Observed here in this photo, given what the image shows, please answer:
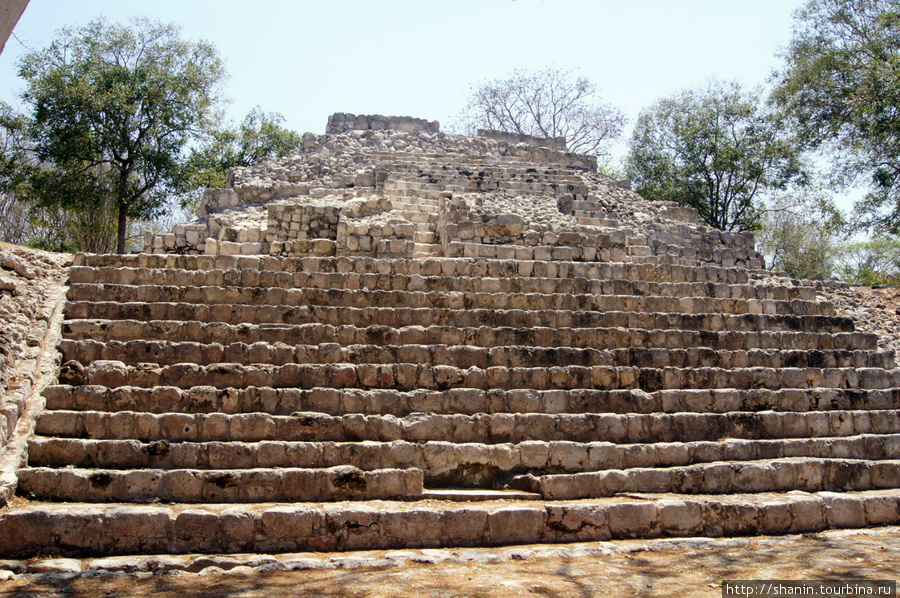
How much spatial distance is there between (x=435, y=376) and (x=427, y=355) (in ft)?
0.95

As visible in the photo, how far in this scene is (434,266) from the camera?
332 inches

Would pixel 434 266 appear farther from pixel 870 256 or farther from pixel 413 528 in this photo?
pixel 870 256

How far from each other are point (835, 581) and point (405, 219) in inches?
312

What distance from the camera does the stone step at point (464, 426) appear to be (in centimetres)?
586

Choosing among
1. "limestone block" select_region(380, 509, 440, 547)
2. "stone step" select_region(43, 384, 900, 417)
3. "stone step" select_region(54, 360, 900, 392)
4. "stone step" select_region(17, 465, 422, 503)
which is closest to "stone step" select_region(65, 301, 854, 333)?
"stone step" select_region(54, 360, 900, 392)

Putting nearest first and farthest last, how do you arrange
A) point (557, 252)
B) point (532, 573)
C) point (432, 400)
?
point (532, 573) → point (432, 400) → point (557, 252)

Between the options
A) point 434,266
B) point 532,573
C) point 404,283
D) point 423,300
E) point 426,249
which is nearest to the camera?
point 532,573

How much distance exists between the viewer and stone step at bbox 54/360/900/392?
637 cm

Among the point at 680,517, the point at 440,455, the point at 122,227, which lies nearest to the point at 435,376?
the point at 440,455

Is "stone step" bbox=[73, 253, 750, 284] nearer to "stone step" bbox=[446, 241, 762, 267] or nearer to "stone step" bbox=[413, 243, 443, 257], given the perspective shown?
"stone step" bbox=[446, 241, 762, 267]

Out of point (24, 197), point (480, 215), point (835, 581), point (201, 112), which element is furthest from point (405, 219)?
point (24, 197)

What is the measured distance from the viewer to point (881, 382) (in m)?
7.92

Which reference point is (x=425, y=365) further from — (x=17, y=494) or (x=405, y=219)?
(x=405, y=219)

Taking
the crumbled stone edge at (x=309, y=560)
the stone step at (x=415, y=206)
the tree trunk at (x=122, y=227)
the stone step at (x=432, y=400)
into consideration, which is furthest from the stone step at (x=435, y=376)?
the tree trunk at (x=122, y=227)
